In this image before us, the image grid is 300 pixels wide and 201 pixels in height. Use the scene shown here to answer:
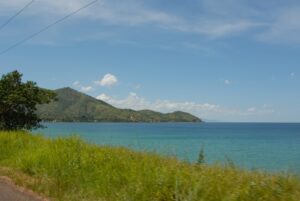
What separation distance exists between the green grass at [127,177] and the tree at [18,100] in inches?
708

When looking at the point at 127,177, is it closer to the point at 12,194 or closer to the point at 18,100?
the point at 12,194

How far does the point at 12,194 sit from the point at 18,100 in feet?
79.2

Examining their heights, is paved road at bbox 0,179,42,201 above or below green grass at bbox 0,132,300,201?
below

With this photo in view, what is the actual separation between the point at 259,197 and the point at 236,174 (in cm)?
193

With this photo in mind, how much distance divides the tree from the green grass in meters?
18.0

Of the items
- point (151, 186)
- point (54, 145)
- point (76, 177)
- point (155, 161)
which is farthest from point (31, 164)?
point (151, 186)

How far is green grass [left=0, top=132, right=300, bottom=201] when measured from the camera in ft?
28.9

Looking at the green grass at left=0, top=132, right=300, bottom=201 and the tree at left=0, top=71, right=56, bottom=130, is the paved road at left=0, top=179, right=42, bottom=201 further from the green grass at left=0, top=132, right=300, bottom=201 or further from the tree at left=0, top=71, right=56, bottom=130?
the tree at left=0, top=71, right=56, bottom=130

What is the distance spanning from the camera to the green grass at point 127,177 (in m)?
8.80

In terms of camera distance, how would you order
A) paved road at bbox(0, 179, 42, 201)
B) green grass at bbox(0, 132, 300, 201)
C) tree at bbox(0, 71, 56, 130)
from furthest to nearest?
tree at bbox(0, 71, 56, 130) < paved road at bbox(0, 179, 42, 201) < green grass at bbox(0, 132, 300, 201)

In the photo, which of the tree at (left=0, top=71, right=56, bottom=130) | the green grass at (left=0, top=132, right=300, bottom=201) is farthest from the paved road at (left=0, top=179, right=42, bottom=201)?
the tree at (left=0, top=71, right=56, bottom=130)

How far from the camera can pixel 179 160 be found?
13172 mm

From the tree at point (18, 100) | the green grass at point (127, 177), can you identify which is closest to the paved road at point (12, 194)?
the green grass at point (127, 177)

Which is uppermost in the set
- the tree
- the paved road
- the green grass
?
the tree
